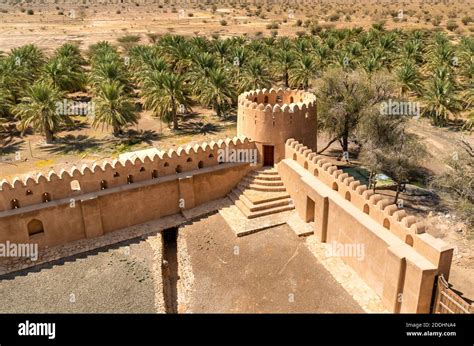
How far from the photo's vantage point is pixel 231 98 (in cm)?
3152

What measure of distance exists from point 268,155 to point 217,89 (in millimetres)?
12603

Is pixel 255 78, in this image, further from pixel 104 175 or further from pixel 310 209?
pixel 104 175

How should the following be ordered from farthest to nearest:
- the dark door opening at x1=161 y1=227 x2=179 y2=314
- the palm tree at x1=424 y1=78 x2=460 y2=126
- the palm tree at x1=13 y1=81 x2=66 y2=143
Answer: the palm tree at x1=424 y1=78 x2=460 y2=126 < the palm tree at x1=13 y1=81 x2=66 y2=143 < the dark door opening at x1=161 y1=227 x2=179 y2=314

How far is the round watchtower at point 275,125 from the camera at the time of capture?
18.6 m

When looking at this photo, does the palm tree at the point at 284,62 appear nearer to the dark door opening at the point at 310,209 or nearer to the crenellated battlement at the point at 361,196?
the crenellated battlement at the point at 361,196

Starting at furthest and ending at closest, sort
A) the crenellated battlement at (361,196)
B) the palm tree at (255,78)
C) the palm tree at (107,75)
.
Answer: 1. the palm tree at (255,78)
2. the palm tree at (107,75)
3. the crenellated battlement at (361,196)

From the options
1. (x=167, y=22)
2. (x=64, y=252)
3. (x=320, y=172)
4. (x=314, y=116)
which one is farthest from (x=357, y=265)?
(x=167, y=22)

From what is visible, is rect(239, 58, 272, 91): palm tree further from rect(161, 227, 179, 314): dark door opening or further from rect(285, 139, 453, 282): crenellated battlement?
rect(161, 227, 179, 314): dark door opening

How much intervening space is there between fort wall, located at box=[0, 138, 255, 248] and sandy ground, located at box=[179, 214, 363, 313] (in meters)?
1.95

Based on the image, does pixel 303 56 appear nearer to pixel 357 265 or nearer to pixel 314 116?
pixel 314 116

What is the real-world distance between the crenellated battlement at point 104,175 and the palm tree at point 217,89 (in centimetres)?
1220

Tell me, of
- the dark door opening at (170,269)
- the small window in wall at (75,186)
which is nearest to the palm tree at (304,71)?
the dark door opening at (170,269)

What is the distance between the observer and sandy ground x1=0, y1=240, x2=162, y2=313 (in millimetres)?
12922

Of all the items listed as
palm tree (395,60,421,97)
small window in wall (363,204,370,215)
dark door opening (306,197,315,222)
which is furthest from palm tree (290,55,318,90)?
small window in wall (363,204,370,215)
